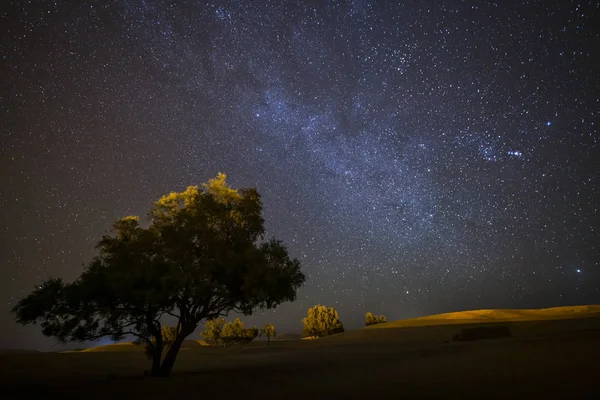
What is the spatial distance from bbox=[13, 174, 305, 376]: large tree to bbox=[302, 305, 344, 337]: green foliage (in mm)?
76009

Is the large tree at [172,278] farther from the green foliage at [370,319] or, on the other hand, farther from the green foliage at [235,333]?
the green foliage at [370,319]

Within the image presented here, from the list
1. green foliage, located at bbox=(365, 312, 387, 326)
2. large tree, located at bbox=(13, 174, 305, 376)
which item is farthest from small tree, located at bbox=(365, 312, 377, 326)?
large tree, located at bbox=(13, 174, 305, 376)

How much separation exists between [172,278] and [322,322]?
81.1m

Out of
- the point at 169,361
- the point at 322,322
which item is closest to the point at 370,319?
the point at 322,322

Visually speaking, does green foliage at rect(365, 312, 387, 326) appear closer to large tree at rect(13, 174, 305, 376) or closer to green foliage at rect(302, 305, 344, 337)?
green foliage at rect(302, 305, 344, 337)

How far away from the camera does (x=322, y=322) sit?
9462 cm

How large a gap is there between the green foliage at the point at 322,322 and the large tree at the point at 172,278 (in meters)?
76.0

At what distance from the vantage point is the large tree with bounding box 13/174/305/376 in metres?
19.2

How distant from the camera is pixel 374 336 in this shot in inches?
2120

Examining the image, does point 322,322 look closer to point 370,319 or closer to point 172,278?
point 370,319

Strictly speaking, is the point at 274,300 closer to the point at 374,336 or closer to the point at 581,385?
the point at 581,385

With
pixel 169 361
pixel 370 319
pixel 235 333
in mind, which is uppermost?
pixel 370 319

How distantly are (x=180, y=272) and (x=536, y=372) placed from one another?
15086 mm

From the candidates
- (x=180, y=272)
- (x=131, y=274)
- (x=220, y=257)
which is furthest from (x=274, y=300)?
(x=131, y=274)
